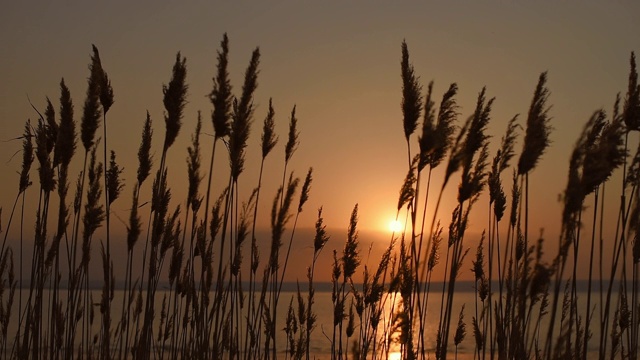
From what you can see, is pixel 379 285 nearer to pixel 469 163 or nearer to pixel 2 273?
pixel 469 163

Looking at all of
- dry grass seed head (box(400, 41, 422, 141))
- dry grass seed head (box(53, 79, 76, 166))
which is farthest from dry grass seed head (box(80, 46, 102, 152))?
dry grass seed head (box(400, 41, 422, 141))

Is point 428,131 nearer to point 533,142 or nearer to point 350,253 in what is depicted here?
point 533,142

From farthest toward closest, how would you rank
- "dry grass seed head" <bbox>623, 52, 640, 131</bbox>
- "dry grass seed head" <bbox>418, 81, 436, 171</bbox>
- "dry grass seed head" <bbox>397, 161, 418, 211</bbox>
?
"dry grass seed head" <bbox>623, 52, 640, 131</bbox> < "dry grass seed head" <bbox>397, 161, 418, 211</bbox> < "dry grass seed head" <bbox>418, 81, 436, 171</bbox>

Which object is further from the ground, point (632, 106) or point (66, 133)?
point (632, 106)

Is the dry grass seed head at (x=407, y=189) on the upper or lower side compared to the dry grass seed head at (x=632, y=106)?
lower

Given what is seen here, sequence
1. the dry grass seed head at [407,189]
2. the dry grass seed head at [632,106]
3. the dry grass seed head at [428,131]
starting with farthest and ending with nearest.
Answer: the dry grass seed head at [632,106]
the dry grass seed head at [407,189]
the dry grass seed head at [428,131]

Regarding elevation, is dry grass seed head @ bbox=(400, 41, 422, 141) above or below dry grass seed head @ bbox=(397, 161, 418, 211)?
above

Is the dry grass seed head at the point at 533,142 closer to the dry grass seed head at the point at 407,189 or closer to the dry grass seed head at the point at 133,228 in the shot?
the dry grass seed head at the point at 407,189

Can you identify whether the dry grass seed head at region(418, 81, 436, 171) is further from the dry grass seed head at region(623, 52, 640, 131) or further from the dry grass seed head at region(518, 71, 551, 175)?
the dry grass seed head at region(623, 52, 640, 131)

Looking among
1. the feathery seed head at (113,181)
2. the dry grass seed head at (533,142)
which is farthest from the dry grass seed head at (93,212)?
the dry grass seed head at (533,142)

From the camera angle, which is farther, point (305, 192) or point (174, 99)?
point (305, 192)

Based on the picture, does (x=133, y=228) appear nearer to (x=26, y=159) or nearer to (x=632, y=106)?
(x=26, y=159)

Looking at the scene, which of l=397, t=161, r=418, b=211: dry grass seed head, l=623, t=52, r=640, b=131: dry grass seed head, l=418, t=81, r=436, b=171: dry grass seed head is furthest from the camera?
l=623, t=52, r=640, b=131: dry grass seed head

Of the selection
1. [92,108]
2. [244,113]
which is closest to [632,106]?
[244,113]
